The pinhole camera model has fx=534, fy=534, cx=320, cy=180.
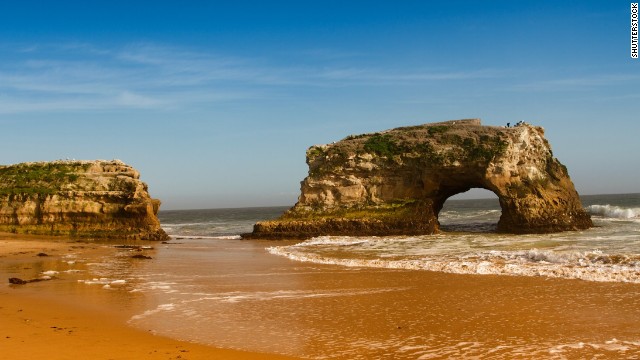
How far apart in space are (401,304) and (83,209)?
2433 centimetres

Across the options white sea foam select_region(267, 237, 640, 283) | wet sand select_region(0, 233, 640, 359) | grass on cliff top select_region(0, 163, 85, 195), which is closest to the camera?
wet sand select_region(0, 233, 640, 359)

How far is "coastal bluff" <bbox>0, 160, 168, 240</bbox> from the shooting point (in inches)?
1124

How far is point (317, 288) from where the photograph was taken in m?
10.8

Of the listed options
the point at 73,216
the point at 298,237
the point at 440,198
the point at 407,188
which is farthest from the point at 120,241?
the point at 440,198

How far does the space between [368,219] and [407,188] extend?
305 cm

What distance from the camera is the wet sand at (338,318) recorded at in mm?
6223

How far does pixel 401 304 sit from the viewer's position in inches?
353

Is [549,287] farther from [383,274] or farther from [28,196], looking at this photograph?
[28,196]

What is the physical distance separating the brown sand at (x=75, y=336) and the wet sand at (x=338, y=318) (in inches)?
0.6

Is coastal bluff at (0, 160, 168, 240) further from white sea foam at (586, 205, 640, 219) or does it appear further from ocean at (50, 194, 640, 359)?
white sea foam at (586, 205, 640, 219)

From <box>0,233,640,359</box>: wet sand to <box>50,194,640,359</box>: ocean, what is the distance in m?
0.02

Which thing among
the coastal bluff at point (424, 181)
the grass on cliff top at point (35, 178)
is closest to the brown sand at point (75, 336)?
the coastal bluff at point (424, 181)

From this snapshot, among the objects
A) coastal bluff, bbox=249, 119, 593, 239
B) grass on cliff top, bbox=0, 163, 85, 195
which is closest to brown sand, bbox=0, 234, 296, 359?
coastal bluff, bbox=249, 119, 593, 239

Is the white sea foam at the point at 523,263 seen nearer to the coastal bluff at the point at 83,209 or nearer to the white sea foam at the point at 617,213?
the coastal bluff at the point at 83,209
